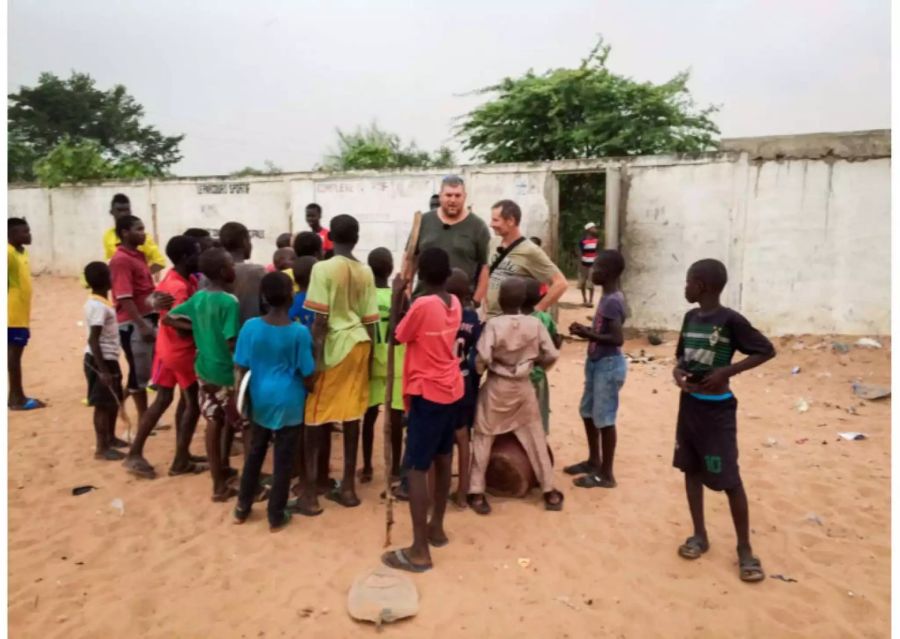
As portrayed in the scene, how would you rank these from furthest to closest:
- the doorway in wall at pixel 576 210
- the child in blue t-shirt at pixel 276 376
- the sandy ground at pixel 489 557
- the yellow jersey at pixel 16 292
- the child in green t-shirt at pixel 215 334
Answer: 1. the doorway in wall at pixel 576 210
2. the yellow jersey at pixel 16 292
3. the child in green t-shirt at pixel 215 334
4. the child in blue t-shirt at pixel 276 376
5. the sandy ground at pixel 489 557

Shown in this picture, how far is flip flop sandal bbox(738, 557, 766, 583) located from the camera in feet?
10.6

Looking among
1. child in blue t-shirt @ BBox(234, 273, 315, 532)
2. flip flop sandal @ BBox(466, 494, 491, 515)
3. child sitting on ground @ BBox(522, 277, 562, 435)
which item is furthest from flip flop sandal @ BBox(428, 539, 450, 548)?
child sitting on ground @ BBox(522, 277, 562, 435)

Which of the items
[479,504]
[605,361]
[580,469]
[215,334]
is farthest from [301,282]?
[580,469]

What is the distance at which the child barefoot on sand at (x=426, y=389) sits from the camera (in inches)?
130

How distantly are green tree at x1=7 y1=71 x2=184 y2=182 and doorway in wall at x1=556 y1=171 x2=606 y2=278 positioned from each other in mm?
15442

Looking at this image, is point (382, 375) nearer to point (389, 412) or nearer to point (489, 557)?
point (389, 412)

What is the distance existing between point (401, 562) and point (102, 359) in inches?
102

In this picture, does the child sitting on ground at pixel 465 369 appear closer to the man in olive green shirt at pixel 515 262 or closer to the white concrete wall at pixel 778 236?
the man in olive green shirt at pixel 515 262

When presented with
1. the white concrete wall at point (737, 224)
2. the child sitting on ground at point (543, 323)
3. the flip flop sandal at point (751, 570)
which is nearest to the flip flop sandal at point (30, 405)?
the child sitting on ground at point (543, 323)

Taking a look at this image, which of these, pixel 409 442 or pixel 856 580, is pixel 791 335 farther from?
pixel 409 442

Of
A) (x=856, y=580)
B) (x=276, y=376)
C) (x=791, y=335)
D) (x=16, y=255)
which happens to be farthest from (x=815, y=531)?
(x=16, y=255)

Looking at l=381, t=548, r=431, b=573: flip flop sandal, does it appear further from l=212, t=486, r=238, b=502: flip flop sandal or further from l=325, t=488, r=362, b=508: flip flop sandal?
l=212, t=486, r=238, b=502: flip flop sandal

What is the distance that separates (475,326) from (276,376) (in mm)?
1152

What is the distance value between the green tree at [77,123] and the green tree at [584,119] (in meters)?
13.8
